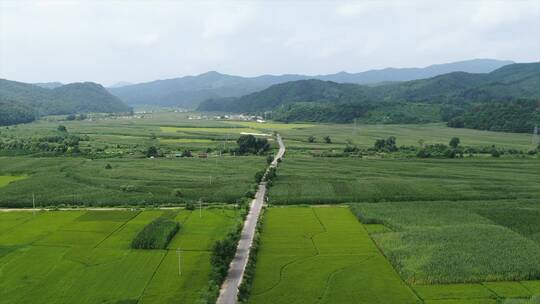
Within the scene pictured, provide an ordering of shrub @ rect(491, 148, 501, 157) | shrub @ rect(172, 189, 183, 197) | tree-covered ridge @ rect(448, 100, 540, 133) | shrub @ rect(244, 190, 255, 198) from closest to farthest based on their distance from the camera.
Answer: shrub @ rect(244, 190, 255, 198)
shrub @ rect(172, 189, 183, 197)
shrub @ rect(491, 148, 501, 157)
tree-covered ridge @ rect(448, 100, 540, 133)

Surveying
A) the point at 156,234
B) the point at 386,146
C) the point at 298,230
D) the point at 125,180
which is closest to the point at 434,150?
the point at 386,146

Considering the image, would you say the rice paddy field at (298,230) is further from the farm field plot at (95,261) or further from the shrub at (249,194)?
the shrub at (249,194)

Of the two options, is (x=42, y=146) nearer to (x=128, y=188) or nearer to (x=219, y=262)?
(x=128, y=188)

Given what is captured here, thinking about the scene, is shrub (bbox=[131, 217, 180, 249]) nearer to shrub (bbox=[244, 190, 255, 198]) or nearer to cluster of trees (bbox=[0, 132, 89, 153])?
shrub (bbox=[244, 190, 255, 198])

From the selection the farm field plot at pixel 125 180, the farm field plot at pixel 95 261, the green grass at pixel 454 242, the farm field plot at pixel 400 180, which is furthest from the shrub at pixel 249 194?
the green grass at pixel 454 242

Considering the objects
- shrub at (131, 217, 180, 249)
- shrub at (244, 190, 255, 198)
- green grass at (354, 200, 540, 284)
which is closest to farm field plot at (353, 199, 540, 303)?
green grass at (354, 200, 540, 284)

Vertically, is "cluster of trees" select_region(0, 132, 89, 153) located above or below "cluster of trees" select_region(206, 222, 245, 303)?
above

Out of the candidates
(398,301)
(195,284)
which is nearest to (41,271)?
(195,284)
